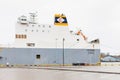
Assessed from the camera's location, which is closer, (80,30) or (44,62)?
(44,62)

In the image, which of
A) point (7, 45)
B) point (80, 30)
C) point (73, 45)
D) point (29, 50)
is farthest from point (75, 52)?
point (7, 45)

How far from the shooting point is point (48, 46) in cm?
4888

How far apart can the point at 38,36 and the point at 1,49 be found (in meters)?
6.95

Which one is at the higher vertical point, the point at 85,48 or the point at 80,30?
the point at 80,30

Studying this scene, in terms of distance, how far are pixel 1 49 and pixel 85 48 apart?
49.8 feet

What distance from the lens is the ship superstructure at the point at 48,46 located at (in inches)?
1860

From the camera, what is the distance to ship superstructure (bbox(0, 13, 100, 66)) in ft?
155

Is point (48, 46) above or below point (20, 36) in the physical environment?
below

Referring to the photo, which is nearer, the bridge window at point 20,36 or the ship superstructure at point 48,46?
the ship superstructure at point 48,46

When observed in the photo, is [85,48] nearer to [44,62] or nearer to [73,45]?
[73,45]

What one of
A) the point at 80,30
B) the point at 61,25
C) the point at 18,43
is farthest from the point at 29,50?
the point at 80,30

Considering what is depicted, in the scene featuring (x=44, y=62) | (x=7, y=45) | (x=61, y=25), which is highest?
(x=61, y=25)

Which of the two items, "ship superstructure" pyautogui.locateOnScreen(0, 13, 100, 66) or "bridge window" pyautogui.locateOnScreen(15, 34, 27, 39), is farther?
"bridge window" pyautogui.locateOnScreen(15, 34, 27, 39)

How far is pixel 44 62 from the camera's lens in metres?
48.9
